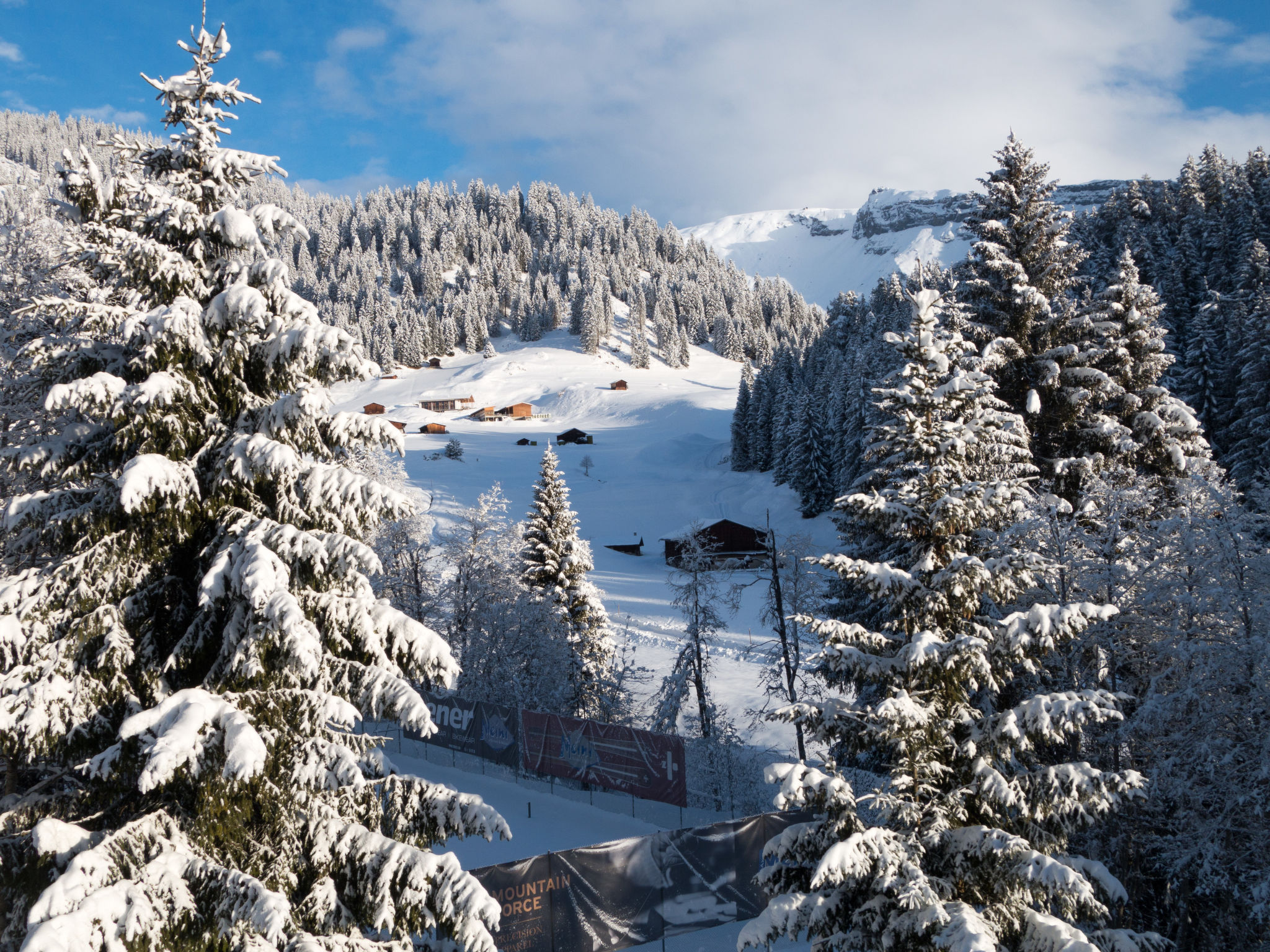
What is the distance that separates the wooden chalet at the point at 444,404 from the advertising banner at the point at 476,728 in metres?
104

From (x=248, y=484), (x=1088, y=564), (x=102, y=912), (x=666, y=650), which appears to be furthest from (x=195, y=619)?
(x=666, y=650)

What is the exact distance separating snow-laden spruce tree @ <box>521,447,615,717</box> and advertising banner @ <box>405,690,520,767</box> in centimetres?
801

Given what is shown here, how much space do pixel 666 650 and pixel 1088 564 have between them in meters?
29.3

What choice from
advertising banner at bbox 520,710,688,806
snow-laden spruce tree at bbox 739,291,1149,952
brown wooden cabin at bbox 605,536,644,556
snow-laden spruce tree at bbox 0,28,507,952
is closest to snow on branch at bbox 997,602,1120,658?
snow-laden spruce tree at bbox 739,291,1149,952

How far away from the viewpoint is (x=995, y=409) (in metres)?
17.6

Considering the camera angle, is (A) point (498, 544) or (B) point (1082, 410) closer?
(B) point (1082, 410)

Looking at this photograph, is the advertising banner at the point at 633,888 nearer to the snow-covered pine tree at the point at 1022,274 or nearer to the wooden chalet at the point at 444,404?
the snow-covered pine tree at the point at 1022,274

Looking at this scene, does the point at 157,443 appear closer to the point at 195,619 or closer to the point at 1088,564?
the point at 195,619

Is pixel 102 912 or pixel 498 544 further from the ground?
pixel 102 912

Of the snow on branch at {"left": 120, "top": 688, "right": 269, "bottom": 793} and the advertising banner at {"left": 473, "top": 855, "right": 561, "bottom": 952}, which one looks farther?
the advertising banner at {"left": 473, "top": 855, "right": 561, "bottom": 952}

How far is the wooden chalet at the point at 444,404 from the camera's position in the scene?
124 meters

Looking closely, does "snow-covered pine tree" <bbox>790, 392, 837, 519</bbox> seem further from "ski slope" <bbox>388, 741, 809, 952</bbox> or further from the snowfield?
"ski slope" <bbox>388, 741, 809, 952</bbox>

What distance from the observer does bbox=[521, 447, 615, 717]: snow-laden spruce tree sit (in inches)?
1255

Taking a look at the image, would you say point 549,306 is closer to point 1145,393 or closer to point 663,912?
point 1145,393
